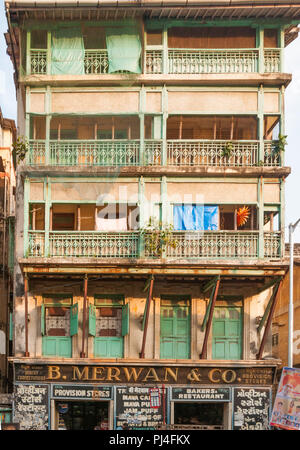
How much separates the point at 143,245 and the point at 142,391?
4635mm

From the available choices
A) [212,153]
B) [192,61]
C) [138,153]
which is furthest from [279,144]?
[138,153]

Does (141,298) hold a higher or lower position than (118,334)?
higher

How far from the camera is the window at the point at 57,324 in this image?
19.8 m

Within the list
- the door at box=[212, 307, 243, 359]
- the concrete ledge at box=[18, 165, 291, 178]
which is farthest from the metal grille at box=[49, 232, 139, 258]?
the door at box=[212, 307, 243, 359]

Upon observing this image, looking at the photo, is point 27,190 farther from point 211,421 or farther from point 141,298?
point 211,421

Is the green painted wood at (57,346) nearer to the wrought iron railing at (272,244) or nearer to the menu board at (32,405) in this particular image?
the menu board at (32,405)

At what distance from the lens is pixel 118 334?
19.9m

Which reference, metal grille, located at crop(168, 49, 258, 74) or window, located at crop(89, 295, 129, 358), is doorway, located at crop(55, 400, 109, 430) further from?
metal grille, located at crop(168, 49, 258, 74)

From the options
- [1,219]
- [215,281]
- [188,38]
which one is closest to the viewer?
[215,281]

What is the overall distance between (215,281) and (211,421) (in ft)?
15.3

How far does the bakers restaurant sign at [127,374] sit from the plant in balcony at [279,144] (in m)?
7.24

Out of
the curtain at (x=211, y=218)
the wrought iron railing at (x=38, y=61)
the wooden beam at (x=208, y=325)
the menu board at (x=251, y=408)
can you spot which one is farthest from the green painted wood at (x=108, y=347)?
the wrought iron railing at (x=38, y=61)

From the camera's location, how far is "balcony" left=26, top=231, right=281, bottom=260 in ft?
62.3

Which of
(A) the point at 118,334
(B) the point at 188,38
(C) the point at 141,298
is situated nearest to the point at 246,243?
(C) the point at 141,298
